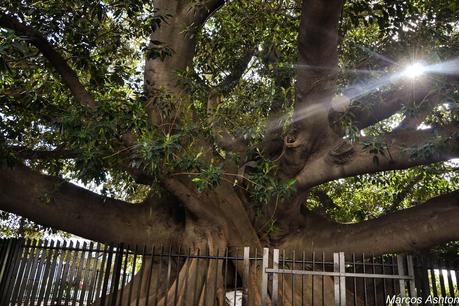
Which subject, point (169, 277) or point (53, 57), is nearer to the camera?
point (53, 57)

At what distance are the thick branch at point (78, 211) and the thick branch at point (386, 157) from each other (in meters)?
2.31

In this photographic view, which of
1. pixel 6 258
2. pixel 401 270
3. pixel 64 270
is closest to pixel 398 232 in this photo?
pixel 401 270

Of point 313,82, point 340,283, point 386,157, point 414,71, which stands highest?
point 414,71

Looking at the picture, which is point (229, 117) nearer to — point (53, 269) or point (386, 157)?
point (386, 157)

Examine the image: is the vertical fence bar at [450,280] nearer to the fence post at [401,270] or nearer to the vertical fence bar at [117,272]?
the fence post at [401,270]

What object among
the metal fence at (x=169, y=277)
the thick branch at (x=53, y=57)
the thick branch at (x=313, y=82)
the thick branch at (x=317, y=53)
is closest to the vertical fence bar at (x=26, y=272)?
the metal fence at (x=169, y=277)

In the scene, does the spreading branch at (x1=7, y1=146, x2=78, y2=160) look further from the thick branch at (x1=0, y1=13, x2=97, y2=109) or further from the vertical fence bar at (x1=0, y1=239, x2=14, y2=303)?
the vertical fence bar at (x1=0, y1=239, x2=14, y2=303)

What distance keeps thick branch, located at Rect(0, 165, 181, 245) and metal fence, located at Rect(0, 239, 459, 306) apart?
242 mm

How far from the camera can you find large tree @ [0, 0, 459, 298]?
416cm

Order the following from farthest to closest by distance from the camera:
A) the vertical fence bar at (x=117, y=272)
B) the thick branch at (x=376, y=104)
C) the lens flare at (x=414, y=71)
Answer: the vertical fence bar at (x=117, y=272), the thick branch at (x=376, y=104), the lens flare at (x=414, y=71)

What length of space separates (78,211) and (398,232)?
4.53 m

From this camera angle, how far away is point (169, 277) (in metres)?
5.31

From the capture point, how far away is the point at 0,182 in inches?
205

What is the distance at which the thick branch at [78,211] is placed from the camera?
208 inches
